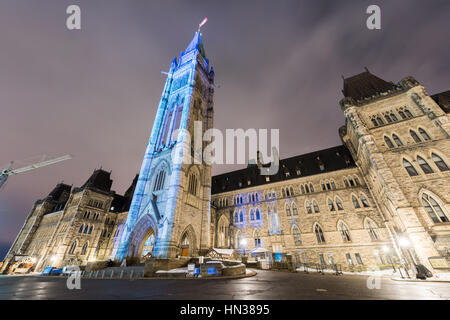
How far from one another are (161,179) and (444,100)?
110ft

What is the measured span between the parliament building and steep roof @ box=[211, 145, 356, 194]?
10.2 inches

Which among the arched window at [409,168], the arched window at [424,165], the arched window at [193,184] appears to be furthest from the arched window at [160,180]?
the arched window at [424,165]

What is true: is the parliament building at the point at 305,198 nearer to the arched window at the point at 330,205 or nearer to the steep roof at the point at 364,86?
the steep roof at the point at 364,86

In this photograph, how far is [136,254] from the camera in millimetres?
18625

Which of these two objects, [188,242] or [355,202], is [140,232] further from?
[355,202]

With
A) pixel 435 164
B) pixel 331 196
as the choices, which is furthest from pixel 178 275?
pixel 435 164

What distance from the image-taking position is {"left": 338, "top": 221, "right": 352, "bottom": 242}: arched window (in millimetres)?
21148

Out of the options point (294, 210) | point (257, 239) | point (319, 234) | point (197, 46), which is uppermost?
point (197, 46)

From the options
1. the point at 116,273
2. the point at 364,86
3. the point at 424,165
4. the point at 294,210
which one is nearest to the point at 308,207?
the point at 294,210

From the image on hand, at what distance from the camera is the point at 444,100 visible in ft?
61.7

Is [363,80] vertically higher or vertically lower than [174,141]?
higher

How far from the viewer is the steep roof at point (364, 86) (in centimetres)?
2306
